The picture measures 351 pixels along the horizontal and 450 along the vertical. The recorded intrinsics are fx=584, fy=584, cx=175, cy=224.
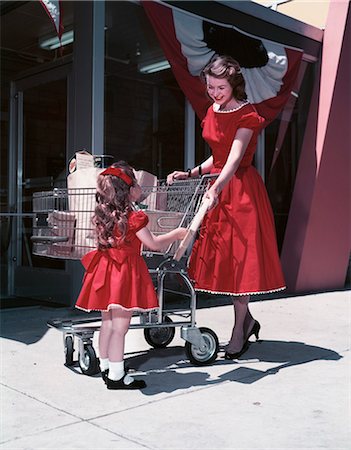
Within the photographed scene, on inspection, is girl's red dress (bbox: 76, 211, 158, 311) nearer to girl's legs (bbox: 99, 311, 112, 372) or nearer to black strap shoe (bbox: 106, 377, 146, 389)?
girl's legs (bbox: 99, 311, 112, 372)

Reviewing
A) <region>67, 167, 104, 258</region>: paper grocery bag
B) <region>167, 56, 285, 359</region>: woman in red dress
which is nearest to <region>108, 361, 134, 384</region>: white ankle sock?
<region>67, 167, 104, 258</region>: paper grocery bag

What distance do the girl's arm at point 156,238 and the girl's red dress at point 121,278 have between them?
0.11 ft

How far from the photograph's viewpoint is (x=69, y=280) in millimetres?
5660

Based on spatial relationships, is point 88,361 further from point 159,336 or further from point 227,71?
point 227,71

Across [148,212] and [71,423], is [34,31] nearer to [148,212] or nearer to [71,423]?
[148,212]

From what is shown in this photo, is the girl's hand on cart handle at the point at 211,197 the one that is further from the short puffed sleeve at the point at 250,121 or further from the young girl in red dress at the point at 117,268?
the short puffed sleeve at the point at 250,121

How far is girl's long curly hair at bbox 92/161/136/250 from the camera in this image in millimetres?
2869

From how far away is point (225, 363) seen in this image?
352cm

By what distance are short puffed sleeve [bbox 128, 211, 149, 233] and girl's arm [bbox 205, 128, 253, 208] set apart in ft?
1.54

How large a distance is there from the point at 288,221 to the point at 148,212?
461 cm

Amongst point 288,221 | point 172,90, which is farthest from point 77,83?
point 288,221

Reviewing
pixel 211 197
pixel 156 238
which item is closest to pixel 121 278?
pixel 156 238

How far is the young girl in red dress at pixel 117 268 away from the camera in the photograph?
Answer: 2883 millimetres

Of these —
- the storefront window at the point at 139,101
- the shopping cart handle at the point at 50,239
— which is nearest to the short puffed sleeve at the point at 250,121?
the shopping cart handle at the point at 50,239
